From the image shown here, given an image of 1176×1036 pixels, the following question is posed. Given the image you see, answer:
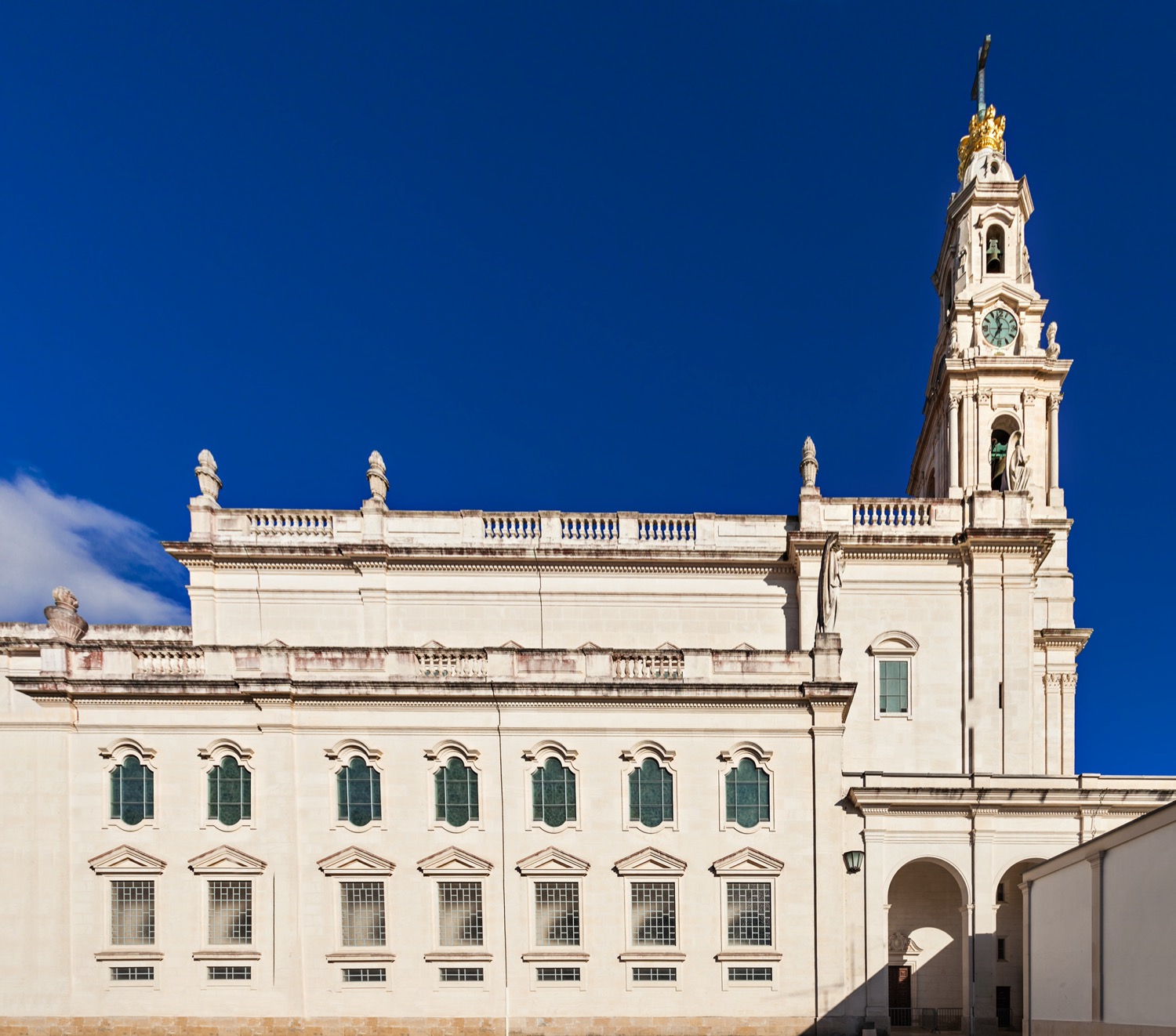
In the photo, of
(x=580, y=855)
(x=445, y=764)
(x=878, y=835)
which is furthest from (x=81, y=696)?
(x=878, y=835)

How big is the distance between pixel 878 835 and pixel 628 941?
26.0 ft

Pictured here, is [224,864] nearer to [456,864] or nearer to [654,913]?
[456,864]

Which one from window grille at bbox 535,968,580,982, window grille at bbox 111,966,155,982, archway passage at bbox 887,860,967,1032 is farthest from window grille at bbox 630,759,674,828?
window grille at bbox 111,966,155,982

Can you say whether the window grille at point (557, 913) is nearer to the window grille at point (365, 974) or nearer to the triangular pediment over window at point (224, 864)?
the window grille at point (365, 974)

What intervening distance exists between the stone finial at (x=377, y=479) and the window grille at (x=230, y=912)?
13374mm

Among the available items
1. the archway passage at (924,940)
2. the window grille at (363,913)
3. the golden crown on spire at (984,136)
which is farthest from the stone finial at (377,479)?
the golden crown on spire at (984,136)

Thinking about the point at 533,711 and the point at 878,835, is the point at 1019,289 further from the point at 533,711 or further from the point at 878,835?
the point at 533,711

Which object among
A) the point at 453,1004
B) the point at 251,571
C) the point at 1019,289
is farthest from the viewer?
the point at 1019,289

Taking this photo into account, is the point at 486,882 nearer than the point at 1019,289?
Yes

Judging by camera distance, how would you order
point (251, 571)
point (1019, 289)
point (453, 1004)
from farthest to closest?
point (1019, 289), point (251, 571), point (453, 1004)

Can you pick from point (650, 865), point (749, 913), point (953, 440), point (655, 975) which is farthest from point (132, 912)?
point (953, 440)

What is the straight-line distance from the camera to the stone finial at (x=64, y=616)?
26250mm

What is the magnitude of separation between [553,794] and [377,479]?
44.4ft

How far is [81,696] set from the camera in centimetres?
2319
